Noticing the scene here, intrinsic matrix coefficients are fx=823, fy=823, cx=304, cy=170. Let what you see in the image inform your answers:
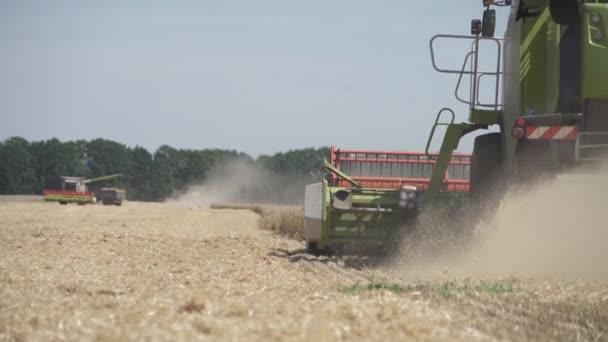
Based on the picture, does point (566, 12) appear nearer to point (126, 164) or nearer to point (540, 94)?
point (540, 94)

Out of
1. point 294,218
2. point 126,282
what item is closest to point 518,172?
point 126,282

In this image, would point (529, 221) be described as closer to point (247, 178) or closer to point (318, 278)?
point (318, 278)

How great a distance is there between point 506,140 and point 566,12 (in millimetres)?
1875

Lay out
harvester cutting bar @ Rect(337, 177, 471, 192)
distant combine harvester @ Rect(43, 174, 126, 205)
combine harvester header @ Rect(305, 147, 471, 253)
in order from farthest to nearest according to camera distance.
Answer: distant combine harvester @ Rect(43, 174, 126, 205)
harvester cutting bar @ Rect(337, 177, 471, 192)
combine harvester header @ Rect(305, 147, 471, 253)

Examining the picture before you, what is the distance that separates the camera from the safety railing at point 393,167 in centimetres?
1302

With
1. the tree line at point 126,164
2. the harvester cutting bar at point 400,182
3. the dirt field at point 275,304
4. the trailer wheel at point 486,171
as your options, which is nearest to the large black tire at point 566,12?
the trailer wheel at point 486,171

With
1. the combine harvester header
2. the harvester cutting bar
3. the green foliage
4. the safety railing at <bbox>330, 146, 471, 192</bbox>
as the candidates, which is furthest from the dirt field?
the safety railing at <bbox>330, 146, 471, 192</bbox>

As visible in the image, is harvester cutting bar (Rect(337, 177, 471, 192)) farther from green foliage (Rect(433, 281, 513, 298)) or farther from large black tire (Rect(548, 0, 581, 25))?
green foliage (Rect(433, 281, 513, 298))

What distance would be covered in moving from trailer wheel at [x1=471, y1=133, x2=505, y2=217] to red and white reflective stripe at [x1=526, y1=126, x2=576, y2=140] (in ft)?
4.97

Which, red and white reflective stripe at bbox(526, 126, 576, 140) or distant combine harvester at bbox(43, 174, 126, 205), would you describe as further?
distant combine harvester at bbox(43, 174, 126, 205)

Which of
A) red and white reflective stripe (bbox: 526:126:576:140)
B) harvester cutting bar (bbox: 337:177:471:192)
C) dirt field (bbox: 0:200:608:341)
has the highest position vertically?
red and white reflective stripe (bbox: 526:126:576:140)

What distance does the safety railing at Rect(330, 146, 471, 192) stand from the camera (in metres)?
13.0

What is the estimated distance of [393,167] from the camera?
13289 millimetres

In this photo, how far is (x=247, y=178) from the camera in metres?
97.6
